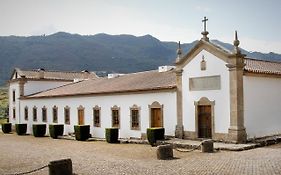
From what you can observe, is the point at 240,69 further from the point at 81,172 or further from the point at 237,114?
the point at 81,172

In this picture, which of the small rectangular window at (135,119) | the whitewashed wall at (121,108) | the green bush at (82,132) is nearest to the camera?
the whitewashed wall at (121,108)

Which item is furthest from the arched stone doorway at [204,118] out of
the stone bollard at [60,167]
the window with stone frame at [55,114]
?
the window with stone frame at [55,114]

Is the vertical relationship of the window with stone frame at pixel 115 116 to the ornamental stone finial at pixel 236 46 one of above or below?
below

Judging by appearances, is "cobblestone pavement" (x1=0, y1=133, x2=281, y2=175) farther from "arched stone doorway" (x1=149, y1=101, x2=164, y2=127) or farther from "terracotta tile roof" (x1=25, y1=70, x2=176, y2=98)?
"terracotta tile roof" (x1=25, y1=70, x2=176, y2=98)

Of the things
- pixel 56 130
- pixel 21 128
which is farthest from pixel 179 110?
pixel 21 128

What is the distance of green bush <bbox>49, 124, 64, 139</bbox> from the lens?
31.8 meters

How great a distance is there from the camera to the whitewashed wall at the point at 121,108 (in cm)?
2357

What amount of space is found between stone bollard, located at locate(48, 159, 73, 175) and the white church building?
10.3 metres

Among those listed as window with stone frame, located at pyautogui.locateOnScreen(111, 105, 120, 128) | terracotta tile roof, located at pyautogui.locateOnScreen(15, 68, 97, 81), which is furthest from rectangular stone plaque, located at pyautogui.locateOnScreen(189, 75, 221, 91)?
terracotta tile roof, located at pyautogui.locateOnScreen(15, 68, 97, 81)

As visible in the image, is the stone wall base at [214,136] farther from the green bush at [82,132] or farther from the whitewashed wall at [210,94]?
the green bush at [82,132]

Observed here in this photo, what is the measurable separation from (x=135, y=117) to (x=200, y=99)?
5.98 metres

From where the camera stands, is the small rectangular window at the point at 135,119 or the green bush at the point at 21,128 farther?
the green bush at the point at 21,128

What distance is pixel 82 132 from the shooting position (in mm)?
28359

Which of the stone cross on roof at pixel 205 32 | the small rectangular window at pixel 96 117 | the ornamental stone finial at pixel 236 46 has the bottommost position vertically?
the small rectangular window at pixel 96 117
